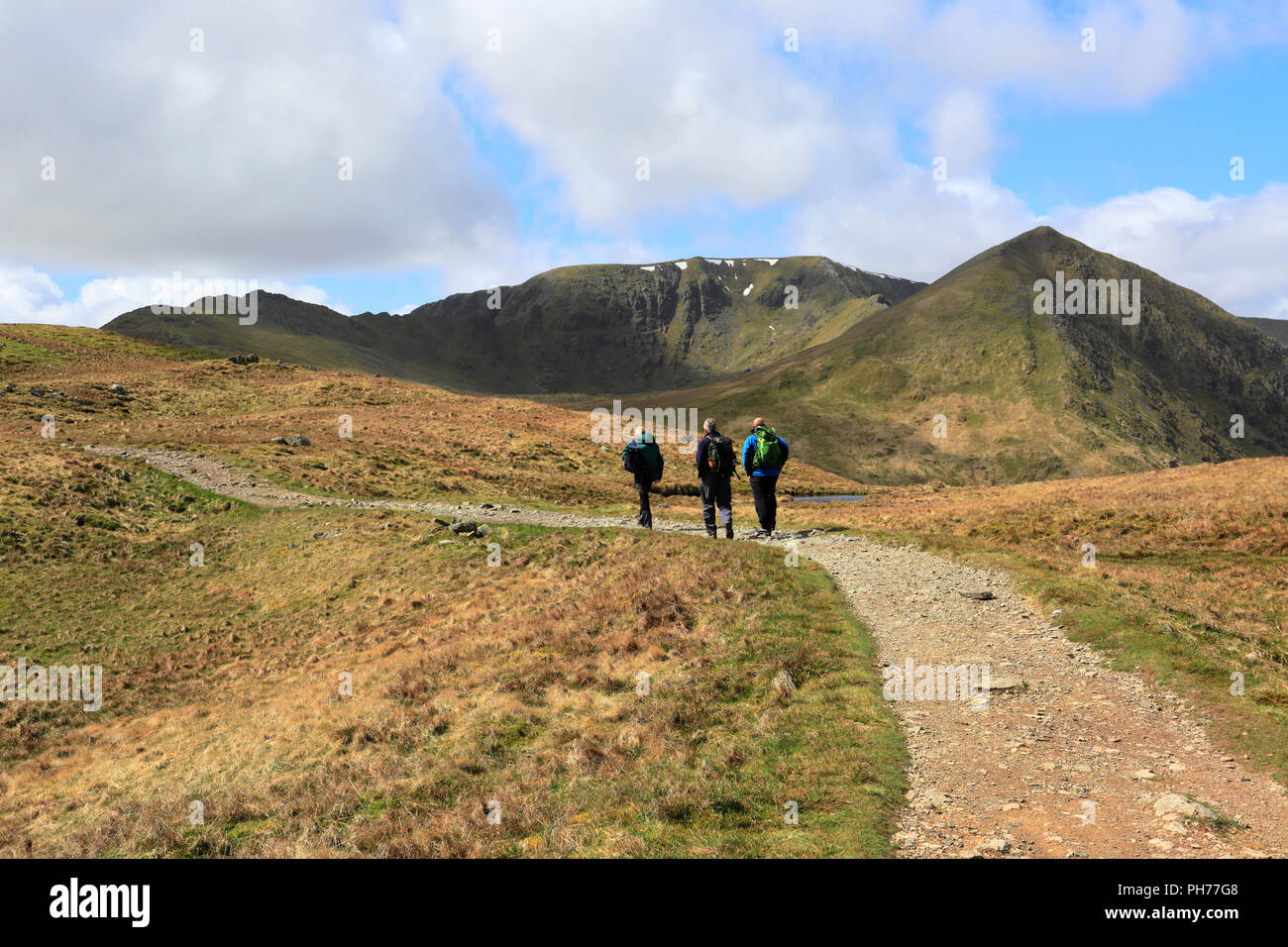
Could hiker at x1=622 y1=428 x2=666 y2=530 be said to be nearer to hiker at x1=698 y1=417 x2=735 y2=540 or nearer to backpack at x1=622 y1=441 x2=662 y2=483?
backpack at x1=622 y1=441 x2=662 y2=483

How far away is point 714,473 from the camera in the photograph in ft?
77.6

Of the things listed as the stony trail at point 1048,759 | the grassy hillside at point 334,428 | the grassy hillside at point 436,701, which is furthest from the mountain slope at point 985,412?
the stony trail at point 1048,759

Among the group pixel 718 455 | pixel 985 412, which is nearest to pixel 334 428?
pixel 718 455

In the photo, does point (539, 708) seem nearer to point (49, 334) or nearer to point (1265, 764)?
point (1265, 764)

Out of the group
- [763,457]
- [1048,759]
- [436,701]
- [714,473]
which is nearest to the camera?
[1048,759]

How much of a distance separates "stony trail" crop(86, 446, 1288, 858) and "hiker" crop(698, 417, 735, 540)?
22.5ft

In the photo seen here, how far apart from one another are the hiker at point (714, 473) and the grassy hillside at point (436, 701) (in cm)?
293

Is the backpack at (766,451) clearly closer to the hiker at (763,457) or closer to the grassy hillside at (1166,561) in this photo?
the hiker at (763,457)

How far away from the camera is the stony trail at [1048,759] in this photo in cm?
751

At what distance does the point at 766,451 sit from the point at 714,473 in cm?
184

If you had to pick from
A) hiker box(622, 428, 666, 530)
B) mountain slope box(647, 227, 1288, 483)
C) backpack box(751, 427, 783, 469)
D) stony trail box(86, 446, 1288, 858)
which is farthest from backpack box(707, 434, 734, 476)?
mountain slope box(647, 227, 1288, 483)

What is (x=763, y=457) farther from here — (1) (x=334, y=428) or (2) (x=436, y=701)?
(1) (x=334, y=428)

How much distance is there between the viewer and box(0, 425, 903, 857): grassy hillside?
9.38m
